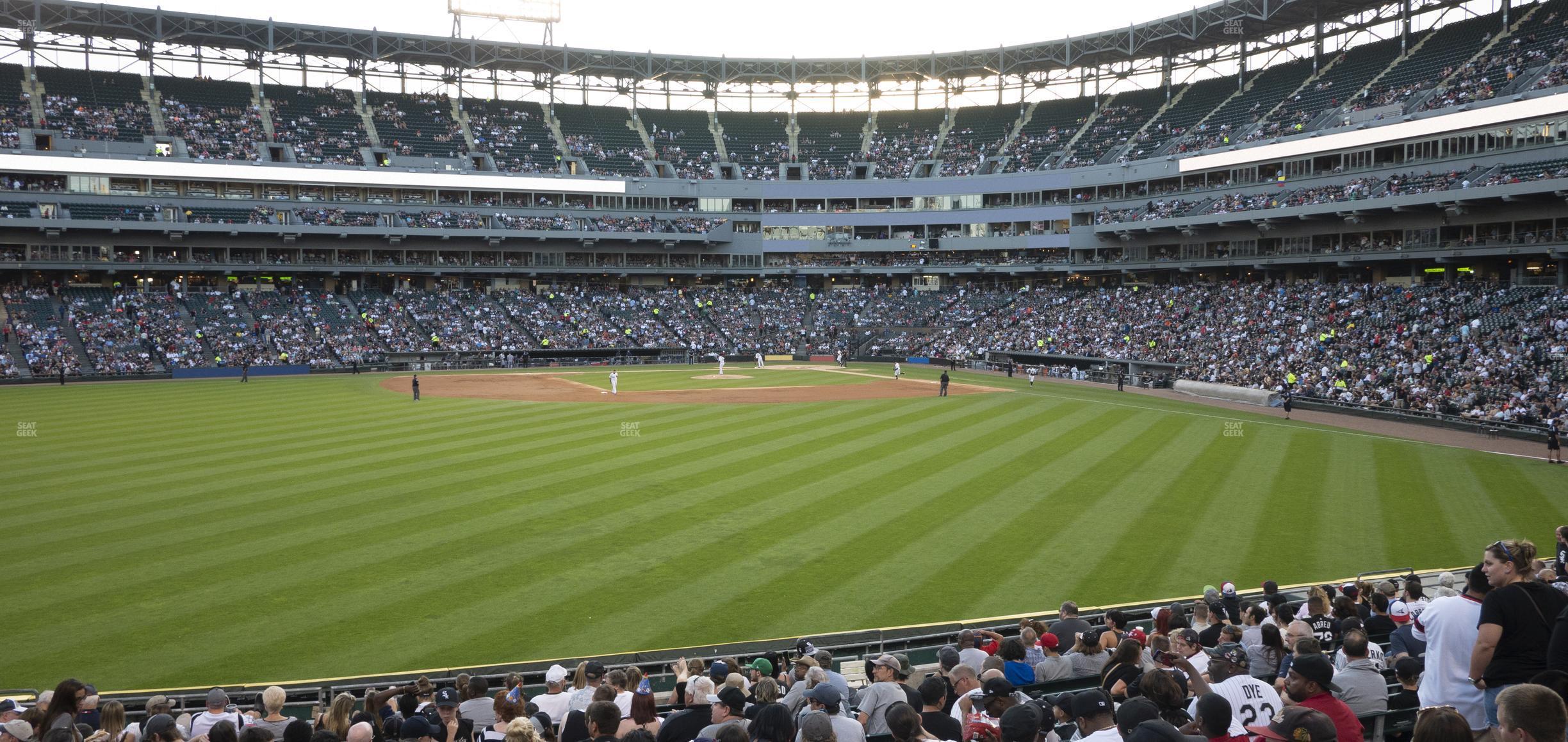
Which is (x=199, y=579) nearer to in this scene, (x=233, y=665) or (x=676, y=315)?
(x=233, y=665)

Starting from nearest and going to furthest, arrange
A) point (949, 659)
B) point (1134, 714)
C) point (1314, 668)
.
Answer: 1. point (1134, 714)
2. point (1314, 668)
3. point (949, 659)

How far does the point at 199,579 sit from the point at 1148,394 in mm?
45753

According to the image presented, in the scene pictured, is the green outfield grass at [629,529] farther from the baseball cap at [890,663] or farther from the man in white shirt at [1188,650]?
the man in white shirt at [1188,650]

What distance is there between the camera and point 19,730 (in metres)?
7.71

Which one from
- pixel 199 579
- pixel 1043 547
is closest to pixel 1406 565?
pixel 1043 547

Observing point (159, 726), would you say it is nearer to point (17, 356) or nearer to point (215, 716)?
point (215, 716)

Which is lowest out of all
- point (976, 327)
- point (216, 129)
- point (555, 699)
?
point (555, 699)

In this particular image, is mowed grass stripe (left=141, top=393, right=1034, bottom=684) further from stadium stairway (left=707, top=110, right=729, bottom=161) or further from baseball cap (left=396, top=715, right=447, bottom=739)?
stadium stairway (left=707, top=110, right=729, bottom=161)

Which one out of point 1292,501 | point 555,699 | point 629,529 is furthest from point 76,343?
point 1292,501

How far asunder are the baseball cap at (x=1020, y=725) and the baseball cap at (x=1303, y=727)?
4.82ft

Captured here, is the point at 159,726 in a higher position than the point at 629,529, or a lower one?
higher

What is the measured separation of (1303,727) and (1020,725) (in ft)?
5.50

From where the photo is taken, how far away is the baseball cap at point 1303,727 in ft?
17.8

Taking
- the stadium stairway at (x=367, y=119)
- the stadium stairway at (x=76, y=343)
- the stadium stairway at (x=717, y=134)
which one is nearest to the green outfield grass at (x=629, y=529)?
the stadium stairway at (x=76, y=343)
